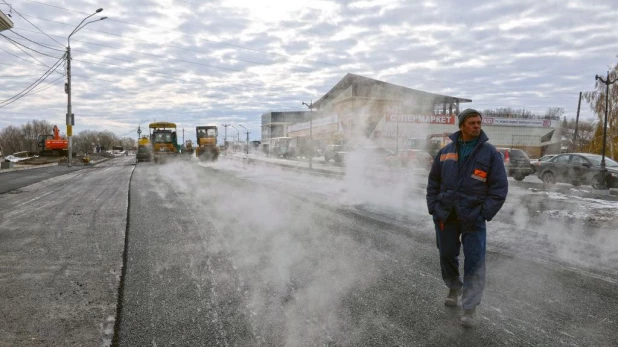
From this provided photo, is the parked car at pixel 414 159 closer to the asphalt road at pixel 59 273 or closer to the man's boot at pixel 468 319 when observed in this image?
the asphalt road at pixel 59 273

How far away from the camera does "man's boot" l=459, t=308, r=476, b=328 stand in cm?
287

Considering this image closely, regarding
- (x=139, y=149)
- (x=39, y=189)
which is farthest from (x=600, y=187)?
(x=139, y=149)

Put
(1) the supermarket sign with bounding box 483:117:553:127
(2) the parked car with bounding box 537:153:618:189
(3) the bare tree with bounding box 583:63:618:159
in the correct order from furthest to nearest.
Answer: (1) the supermarket sign with bounding box 483:117:553:127, (3) the bare tree with bounding box 583:63:618:159, (2) the parked car with bounding box 537:153:618:189

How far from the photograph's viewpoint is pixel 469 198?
294 cm

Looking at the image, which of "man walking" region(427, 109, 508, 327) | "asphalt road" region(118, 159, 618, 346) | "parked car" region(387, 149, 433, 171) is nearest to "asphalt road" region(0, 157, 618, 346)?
"asphalt road" region(118, 159, 618, 346)

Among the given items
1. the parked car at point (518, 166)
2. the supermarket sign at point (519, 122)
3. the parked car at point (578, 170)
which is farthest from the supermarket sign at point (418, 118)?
the supermarket sign at point (519, 122)

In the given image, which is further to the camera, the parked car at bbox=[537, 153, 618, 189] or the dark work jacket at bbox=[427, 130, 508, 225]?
the parked car at bbox=[537, 153, 618, 189]

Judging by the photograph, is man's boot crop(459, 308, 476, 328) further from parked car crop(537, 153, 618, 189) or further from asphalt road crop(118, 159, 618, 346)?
parked car crop(537, 153, 618, 189)

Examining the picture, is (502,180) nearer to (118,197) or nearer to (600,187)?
(118,197)

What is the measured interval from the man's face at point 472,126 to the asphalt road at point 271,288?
1333mm

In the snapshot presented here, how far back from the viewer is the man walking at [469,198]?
9.52ft

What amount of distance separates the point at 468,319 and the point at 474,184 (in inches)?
37.0

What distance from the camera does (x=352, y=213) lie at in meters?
7.55

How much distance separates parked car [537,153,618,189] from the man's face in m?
12.5
